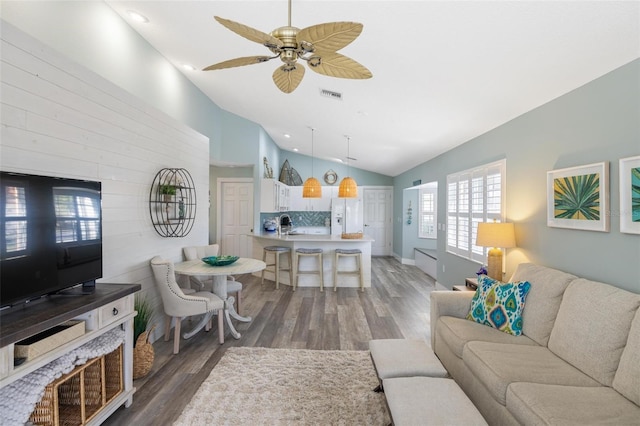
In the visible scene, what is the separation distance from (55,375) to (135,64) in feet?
9.51

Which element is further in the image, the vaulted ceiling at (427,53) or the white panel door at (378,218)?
the white panel door at (378,218)

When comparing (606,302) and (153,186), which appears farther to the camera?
(153,186)

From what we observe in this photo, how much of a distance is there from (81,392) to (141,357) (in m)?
0.83

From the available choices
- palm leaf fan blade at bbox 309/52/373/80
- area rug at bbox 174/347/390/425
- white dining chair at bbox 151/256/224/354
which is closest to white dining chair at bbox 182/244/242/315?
white dining chair at bbox 151/256/224/354

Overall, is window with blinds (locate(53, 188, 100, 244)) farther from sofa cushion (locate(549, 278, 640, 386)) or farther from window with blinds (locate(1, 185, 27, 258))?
sofa cushion (locate(549, 278, 640, 386))

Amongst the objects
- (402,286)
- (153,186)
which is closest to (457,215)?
(402,286)

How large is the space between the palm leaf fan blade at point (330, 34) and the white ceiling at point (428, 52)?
0.73 meters

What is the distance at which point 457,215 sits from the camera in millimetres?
4680

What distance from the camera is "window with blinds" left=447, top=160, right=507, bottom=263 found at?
3.58m

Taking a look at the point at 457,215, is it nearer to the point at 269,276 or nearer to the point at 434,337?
the point at 434,337

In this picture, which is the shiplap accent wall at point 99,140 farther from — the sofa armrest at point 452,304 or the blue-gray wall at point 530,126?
the sofa armrest at point 452,304

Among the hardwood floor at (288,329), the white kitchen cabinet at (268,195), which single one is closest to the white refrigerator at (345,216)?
the white kitchen cabinet at (268,195)

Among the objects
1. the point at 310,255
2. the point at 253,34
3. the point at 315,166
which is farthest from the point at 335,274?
the point at 315,166

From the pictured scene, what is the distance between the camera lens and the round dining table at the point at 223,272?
10.4ft
